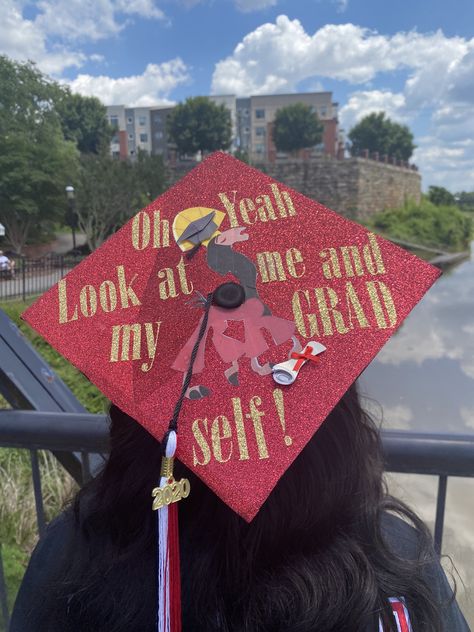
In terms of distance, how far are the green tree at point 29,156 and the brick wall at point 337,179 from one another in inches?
300

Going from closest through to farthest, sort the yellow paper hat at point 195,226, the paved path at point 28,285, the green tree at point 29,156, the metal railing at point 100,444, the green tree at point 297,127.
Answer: the yellow paper hat at point 195,226, the metal railing at point 100,444, the paved path at point 28,285, the green tree at point 29,156, the green tree at point 297,127

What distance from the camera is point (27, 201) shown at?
18250mm

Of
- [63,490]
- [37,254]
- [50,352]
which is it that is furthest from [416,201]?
[63,490]

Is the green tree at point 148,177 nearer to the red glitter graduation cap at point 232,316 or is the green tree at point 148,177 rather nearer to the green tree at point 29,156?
the green tree at point 29,156

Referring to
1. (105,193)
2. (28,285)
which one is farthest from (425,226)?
(28,285)

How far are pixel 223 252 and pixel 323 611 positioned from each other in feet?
1.65

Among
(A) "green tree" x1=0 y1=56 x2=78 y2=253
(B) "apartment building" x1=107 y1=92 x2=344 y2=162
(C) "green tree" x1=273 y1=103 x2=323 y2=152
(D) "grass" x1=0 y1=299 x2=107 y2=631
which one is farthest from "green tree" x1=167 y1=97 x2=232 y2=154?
(D) "grass" x1=0 y1=299 x2=107 y2=631

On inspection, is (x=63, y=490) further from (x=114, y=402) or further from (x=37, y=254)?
(x=37, y=254)

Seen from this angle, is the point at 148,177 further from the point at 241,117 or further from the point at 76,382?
the point at 241,117

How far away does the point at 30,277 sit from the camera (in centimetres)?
1370

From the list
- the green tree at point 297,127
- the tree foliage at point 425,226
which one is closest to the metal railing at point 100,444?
the tree foliage at point 425,226

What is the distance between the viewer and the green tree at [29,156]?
58.8 ft

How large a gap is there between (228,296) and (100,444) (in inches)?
21.6

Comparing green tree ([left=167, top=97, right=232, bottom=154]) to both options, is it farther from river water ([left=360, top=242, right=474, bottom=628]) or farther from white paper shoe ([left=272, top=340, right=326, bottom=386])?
white paper shoe ([left=272, top=340, right=326, bottom=386])
